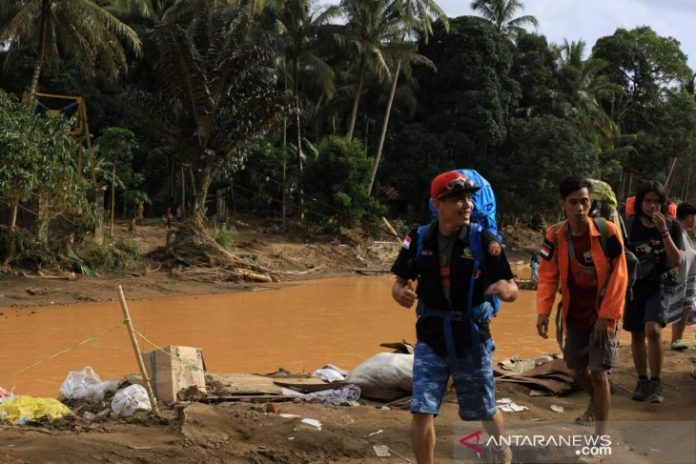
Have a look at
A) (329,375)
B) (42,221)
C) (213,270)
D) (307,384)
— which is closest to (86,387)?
(307,384)

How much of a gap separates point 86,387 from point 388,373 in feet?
8.22

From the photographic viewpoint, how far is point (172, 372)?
5633 mm

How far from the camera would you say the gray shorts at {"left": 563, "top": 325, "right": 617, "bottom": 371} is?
441cm

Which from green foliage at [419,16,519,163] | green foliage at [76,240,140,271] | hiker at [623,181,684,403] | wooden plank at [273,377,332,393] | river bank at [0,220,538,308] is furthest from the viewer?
green foliage at [419,16,519,163]

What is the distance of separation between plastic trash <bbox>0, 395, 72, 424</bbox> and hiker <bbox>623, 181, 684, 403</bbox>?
4.38 m

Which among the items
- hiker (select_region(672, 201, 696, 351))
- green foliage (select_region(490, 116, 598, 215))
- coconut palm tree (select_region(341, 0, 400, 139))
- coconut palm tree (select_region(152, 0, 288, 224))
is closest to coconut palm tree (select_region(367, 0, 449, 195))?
coconut palm tree (select_region(341, 0, 400, 139))

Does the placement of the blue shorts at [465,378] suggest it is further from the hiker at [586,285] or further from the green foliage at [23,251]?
the green foliage at [23,251]

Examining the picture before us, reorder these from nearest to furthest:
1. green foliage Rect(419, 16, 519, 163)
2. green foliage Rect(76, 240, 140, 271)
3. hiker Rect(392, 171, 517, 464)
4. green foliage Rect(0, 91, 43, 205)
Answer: hiker Rect(392, 171, 517, 464) → green foliage Rect(0, 91, 43, 205) → green foliage Rect(76, 240, 140, 271) → green foliage Rect(419, 16, 519, 163)

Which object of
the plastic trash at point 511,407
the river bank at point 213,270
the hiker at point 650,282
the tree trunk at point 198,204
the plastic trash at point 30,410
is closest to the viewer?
the plastic trash at point 30,410

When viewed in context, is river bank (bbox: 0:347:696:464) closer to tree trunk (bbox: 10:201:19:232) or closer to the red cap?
the red cap

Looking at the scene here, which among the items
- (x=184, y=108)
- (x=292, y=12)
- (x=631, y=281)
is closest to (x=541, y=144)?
(x=292, y=12)

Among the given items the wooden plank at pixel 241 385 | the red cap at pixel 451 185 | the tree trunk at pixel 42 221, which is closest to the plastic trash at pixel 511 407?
the wooden plank at pixel 241 385

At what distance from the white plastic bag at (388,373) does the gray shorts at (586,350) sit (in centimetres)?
154

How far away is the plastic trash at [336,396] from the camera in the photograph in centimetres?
568
